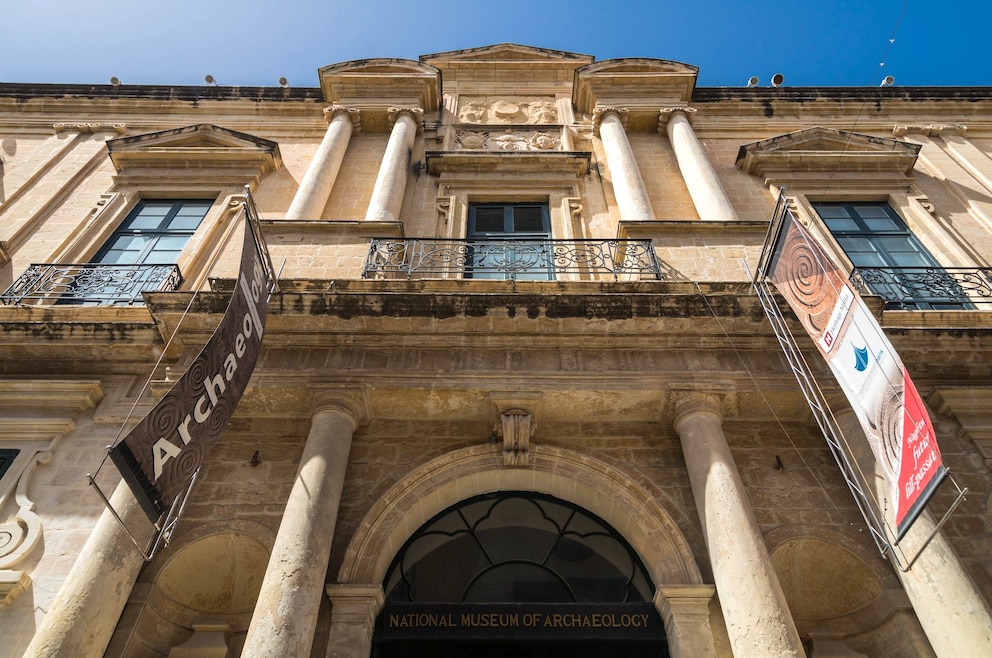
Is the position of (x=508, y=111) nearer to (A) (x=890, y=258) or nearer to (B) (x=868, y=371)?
(A) (x=890, y=258)

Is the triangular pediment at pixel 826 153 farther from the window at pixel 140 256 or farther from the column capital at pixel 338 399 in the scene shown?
the window at pixel 140 256

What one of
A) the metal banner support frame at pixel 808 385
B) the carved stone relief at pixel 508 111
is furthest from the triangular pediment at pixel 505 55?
the metal banner support frame at pixel 808 385

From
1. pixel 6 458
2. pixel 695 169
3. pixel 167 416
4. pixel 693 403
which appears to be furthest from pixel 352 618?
pixel 695 169

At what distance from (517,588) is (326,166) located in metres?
7.24

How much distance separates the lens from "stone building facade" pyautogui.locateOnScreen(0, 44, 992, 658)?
5.19 meters

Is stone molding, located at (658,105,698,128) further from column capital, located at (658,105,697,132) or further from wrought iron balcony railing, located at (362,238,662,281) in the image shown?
wrought iron balcony railing, located at (362,238,662,281)

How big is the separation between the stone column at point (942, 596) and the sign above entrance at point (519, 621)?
1.95 m

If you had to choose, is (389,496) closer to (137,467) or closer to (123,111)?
(137,467)

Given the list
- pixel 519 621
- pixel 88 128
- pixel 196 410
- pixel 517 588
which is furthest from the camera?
pixel 88 128

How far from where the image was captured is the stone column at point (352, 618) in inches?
197

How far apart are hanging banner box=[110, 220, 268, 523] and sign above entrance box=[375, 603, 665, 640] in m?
2.15

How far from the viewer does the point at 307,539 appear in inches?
199

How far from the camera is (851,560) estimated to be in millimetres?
5793

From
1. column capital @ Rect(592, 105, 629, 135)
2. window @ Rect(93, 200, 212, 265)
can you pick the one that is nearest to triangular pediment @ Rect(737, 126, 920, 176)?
column capital @ Rect(592, 105, 629, 135)
